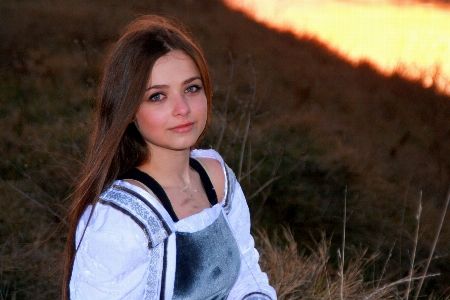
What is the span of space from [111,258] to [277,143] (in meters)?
4.31

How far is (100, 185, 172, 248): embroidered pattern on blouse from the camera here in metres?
1.59

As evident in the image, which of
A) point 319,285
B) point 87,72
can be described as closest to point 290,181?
point 319,285

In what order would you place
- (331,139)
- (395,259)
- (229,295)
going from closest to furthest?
(229,295), (395,259), (331,139)

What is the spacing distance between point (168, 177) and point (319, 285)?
1.49 metres

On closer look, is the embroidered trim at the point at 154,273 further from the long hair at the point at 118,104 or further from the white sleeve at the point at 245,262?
the white sleeve at the point at 245,262

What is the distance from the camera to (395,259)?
4.55 meters

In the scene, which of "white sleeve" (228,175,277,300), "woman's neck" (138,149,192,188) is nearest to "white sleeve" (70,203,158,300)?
"woman's neck" (138,149,192,188)

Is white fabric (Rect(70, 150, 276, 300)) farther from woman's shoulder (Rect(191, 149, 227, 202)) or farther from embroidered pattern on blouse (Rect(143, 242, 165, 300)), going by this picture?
woman's shoulder (Rect(191, 149, 227, 202))

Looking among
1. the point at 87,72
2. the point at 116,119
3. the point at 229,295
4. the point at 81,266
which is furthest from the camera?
the point at 87,72

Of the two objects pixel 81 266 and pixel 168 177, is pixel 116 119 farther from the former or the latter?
pixel 81 266

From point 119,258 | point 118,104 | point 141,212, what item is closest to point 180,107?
point 118,104

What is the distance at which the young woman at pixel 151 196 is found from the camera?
158 centimetres

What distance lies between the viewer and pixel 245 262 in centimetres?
197

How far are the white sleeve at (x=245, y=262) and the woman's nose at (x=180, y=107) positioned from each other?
0.36 m
